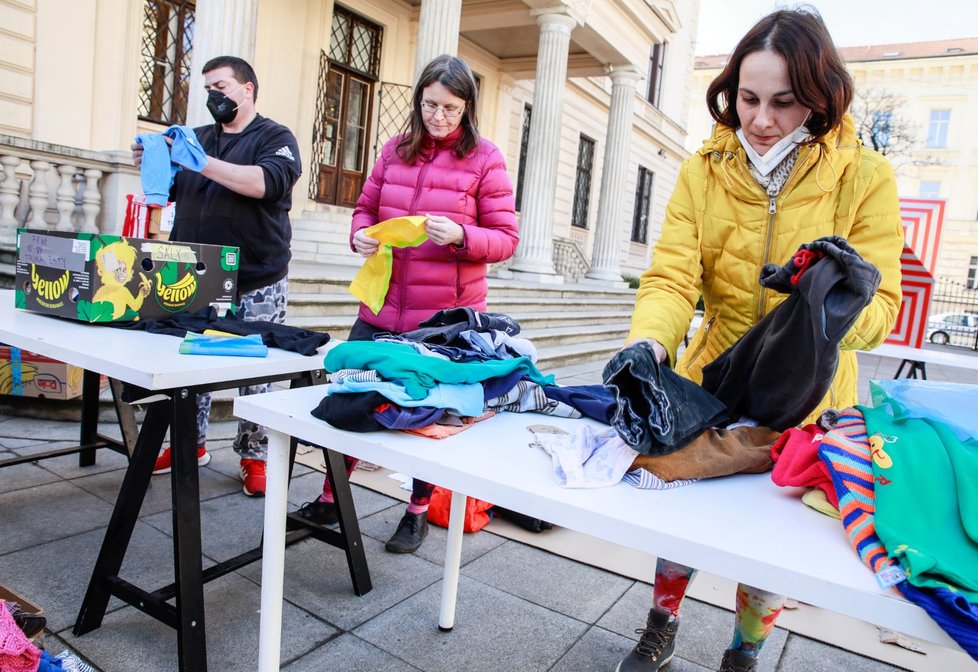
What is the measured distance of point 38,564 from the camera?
2.38 meters

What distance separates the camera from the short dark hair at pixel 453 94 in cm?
239

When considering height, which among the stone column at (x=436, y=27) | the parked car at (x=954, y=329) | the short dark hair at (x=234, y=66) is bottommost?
the parked car at (x=954, y=329)

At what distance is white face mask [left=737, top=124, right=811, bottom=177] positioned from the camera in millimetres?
1495

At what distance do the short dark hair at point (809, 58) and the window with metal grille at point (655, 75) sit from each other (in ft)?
68.0

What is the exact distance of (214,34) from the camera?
6020mm

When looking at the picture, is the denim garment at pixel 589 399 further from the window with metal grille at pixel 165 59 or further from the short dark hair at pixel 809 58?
the window with metal grille at pixel 165 59

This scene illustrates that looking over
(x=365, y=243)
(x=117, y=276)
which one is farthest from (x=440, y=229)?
(x=117, y=276)

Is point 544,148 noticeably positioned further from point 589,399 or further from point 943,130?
point 943,130

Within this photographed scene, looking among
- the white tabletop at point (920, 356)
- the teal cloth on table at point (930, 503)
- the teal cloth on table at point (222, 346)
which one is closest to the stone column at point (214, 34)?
the teal cloth on table at point (222, 346)

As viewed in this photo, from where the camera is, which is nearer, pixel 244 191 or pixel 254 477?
pixel 244 191

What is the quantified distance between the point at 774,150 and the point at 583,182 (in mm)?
16351

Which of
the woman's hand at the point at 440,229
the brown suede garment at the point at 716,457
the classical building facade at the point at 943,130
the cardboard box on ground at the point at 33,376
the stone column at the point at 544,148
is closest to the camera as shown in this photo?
Result: the brown suede garment at the point at 716,457

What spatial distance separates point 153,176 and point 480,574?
6.68 ft

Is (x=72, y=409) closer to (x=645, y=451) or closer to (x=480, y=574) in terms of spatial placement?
(x=480, y=574)
